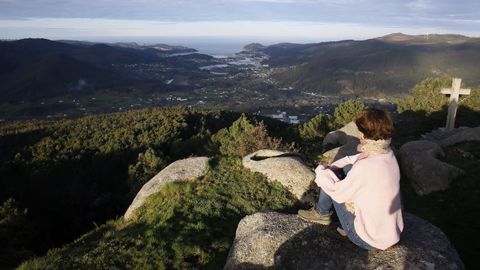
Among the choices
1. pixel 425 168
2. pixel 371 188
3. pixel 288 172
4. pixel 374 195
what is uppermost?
pixel 371 188

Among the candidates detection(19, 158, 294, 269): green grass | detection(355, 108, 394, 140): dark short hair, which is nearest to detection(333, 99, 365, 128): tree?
detection(19, 158, 294, 269): green grass

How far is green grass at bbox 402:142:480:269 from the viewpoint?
10.1 m

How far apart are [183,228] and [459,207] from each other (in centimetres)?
936

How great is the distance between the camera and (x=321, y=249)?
26.5 ft

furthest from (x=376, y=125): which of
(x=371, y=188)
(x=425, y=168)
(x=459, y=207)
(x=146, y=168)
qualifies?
(x=146, y=168)

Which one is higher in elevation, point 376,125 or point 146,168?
point 376,125

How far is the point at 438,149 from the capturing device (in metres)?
17.5

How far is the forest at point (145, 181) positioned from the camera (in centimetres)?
1158

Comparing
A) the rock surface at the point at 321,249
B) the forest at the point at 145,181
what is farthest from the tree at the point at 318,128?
the rock surface at the point at 321,249

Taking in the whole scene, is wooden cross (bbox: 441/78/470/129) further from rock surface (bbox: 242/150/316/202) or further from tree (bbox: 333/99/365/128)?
Result: rock surface (bbox: 242/150/316/202)

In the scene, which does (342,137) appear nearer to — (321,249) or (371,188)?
(321,249)

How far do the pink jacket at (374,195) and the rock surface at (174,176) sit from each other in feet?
31.2

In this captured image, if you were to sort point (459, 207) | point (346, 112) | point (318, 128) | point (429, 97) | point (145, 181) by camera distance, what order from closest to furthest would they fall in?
point (459, 207), point (145, 181), point (346, 112), point (318, 128), point (429, 97)

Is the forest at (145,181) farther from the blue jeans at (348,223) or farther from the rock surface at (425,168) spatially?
the blue jeans at (348,223)
